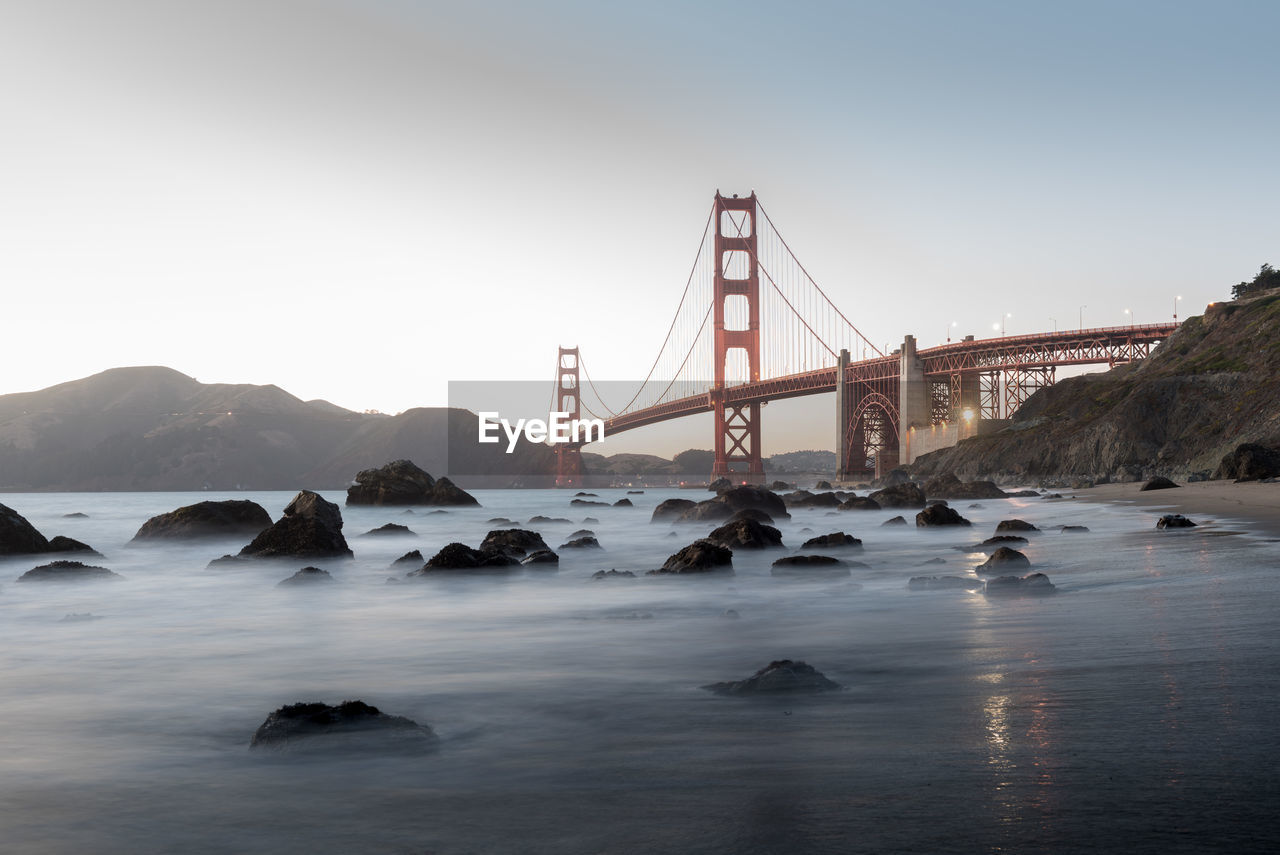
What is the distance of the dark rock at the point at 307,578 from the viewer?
488 inches

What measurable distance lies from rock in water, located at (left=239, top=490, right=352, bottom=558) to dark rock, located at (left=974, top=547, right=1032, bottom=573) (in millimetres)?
9770

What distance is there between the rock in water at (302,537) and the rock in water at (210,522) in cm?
384

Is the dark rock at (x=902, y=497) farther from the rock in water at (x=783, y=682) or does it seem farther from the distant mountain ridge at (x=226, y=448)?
the distant mountain ridge at (x=226, y=448)

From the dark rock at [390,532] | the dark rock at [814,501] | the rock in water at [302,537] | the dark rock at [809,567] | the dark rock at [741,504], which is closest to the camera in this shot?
the dark rock at [809,567]

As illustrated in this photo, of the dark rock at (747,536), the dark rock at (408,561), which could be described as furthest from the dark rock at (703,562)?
the dark rock at (408,561)

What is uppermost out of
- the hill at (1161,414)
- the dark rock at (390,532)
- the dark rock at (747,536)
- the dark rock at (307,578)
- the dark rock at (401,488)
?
the hill at (1161,414)

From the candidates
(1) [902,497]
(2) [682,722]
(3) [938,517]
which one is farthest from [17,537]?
(1) [902,497]

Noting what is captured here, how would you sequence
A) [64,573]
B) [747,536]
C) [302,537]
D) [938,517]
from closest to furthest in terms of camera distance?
1. [64,573]
2. [747,536]
3. [302,537]
4. [938,517]

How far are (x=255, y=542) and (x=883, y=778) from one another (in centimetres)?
1379

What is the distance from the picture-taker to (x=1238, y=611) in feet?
20.5

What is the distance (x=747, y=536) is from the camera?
47.5ft

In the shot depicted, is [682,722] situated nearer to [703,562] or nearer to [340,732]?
[340,732]

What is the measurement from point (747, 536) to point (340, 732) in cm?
1073

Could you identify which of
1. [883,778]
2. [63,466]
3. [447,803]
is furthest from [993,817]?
[63,466]
